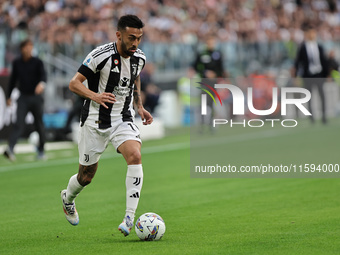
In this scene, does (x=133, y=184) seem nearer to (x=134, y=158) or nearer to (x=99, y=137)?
(x=134, y=158)

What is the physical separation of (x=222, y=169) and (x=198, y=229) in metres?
6.24

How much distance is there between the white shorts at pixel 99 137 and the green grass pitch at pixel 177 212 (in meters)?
0.77

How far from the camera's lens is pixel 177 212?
29.0ft

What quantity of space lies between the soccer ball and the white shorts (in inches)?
34.0

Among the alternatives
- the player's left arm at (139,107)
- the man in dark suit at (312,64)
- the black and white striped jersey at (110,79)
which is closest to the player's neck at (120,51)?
Answer: the black and white striped jersey at (110,79)

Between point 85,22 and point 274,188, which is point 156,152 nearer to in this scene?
point 274,188

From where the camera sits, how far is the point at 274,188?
10758mm

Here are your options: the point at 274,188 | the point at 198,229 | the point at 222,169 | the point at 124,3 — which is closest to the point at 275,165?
the point at 222,169

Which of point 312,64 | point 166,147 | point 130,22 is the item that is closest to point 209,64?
point 312,64

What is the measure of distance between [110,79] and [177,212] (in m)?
2.16

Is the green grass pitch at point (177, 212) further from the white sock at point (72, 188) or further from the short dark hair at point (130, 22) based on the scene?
the short dark hair at point (130, 22)

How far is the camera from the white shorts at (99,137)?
7410 millimetres

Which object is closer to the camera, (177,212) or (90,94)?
(90,94)

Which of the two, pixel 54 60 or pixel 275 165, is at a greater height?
pixel 54 60
